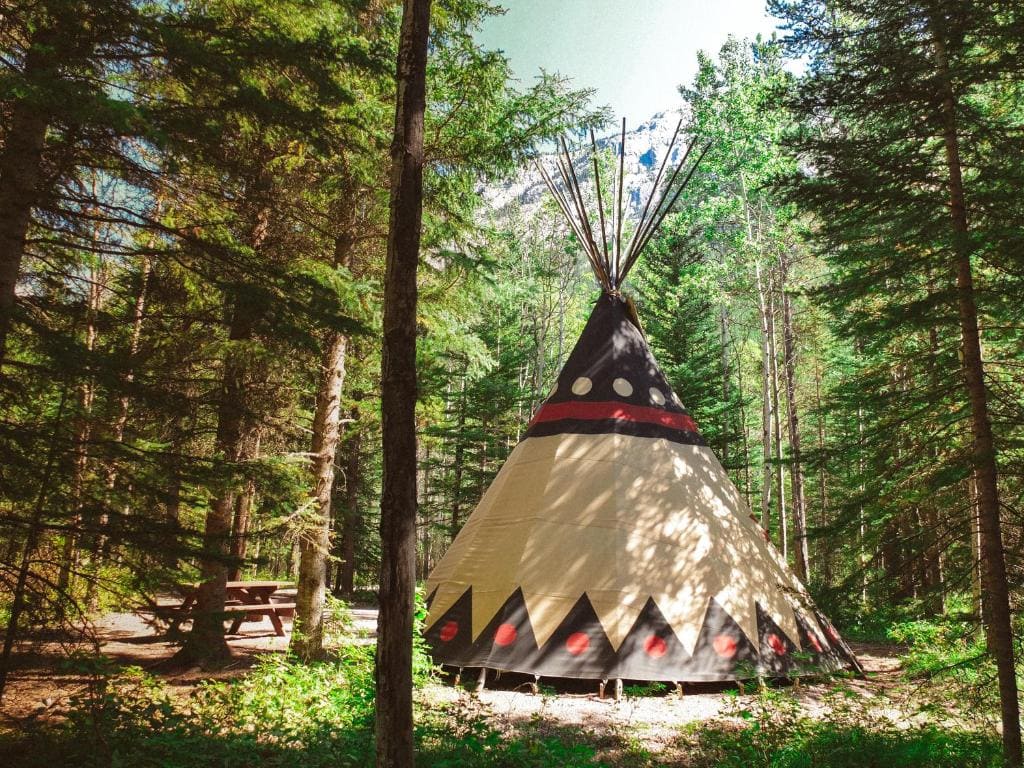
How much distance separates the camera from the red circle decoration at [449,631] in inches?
283

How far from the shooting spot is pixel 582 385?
8711mm

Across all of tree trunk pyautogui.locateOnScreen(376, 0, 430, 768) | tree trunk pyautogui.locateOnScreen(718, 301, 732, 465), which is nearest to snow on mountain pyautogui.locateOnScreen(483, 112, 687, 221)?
tree trunk pyautogui.locateOnScreen(376, 0, 430, 768)

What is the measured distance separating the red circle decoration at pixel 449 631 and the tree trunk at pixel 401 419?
383 cm

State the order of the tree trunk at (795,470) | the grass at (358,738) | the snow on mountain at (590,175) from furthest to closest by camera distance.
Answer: the tree trunk at (795,470) < the snow on mountain at (590,175) < the grass at (358,738)

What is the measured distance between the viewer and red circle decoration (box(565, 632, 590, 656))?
672 centimetres

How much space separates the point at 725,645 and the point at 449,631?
10.8 feet

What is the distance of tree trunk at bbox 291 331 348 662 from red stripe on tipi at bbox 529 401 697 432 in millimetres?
3010

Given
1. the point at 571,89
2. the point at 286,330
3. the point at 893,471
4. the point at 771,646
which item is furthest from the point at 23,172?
the point at 771,646

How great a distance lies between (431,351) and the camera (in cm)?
904

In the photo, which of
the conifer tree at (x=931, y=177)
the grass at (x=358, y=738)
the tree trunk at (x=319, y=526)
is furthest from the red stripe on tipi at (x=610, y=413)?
the grass at (x=358, y=738)

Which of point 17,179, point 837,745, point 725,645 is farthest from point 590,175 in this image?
point 837,745

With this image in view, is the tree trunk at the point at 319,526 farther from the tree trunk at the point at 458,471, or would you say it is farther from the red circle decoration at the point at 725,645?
the tree trunk at the point at 458,471

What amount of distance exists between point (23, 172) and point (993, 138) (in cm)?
772

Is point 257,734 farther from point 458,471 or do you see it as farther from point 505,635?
point 458,471
